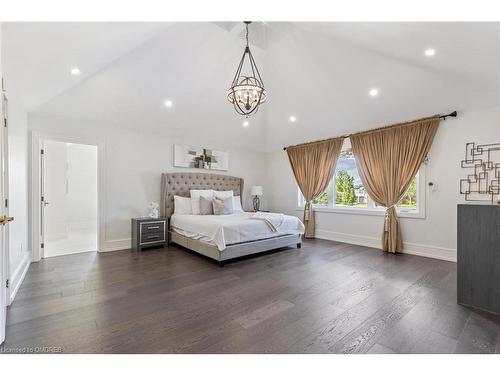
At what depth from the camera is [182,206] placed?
4.92 metres

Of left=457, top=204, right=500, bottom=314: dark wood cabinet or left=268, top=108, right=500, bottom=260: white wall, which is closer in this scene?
left=457, top=204, right=500, bottom=314: dark wood cabinet

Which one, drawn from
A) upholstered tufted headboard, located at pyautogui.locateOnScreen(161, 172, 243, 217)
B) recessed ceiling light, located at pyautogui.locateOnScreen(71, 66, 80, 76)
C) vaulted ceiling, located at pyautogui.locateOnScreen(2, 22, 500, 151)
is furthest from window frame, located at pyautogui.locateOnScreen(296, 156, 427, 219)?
recessed ceiling light, located at pyautogui.locateOnScreen(71, 66, 80, 76)

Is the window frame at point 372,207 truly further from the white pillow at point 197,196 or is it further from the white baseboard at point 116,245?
the white baseboard at point 116,245

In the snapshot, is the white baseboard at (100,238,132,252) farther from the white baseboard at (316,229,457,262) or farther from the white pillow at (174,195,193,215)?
the white baseboard at (316,229,457,262)

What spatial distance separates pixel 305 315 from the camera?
2135 mm

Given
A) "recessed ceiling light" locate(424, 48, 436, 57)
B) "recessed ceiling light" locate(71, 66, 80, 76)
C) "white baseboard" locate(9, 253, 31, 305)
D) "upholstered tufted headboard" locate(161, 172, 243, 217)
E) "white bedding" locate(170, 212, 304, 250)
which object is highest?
"recessed ceiling light" locate(424, 48, 436, 57)

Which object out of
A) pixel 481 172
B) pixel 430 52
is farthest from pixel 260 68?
pixel 481 172

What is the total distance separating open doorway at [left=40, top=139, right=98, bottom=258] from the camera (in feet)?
15.5

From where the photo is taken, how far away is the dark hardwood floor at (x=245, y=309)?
67.7 inches

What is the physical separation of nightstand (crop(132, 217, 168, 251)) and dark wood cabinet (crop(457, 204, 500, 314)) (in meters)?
4.33

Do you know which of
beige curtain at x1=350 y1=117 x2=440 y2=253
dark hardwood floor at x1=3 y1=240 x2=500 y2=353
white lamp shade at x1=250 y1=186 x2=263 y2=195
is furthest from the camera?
white lamp shade at x1=250 y1=186 x2=263 y2=195
